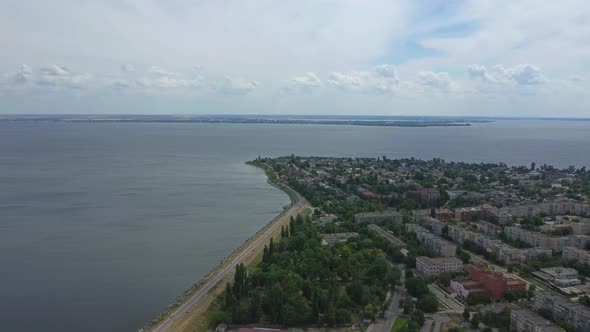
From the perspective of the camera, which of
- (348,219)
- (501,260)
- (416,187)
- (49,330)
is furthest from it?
(416,187)

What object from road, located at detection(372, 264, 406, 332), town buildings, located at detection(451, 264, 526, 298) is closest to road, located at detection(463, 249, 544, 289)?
town buildings, located at detection(451, 264, 526, 298)

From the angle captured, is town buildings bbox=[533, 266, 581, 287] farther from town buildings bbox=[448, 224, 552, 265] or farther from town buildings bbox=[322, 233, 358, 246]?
town buildings bbox=[322, 233, 358, 246]

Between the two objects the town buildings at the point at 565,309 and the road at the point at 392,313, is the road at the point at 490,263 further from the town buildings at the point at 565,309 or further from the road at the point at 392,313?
the road at the point at 392,313

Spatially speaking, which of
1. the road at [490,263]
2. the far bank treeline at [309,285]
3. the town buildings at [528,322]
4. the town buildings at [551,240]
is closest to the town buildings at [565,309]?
the town buildings at [528,322]

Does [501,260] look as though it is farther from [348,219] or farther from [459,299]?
[348,219]

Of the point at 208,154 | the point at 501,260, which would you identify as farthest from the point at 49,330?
the point at 208,154

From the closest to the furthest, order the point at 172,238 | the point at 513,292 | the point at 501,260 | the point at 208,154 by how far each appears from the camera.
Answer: the point at 513,292 → the point at 501,260 → the point at 172,238 → the point at 208,154
